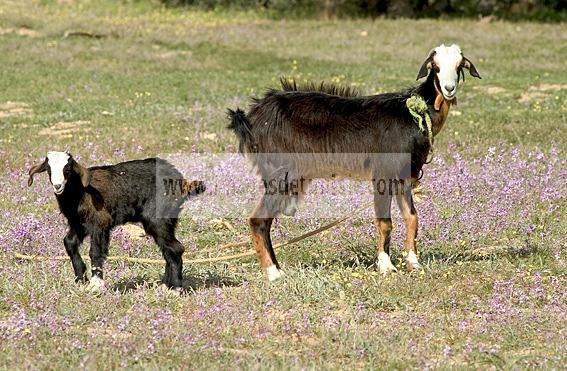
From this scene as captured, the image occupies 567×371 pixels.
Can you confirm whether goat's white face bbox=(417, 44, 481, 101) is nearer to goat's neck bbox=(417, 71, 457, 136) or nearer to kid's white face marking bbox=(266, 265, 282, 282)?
goat's neck bbox=(417, 71, 457, 136)

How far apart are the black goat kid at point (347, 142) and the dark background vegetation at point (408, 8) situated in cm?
2809

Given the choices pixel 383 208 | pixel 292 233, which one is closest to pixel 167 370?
pixel 383 208

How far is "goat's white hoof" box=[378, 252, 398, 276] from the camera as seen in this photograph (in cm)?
889

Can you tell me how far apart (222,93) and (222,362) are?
14757 millimetres

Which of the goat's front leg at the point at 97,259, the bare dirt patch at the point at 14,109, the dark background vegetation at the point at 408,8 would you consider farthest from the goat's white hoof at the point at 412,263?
the dark background vegetation at the point at 408,8

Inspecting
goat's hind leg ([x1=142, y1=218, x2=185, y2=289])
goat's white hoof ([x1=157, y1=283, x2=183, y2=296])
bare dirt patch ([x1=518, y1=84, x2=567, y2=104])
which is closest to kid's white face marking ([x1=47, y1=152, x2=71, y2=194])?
goat's hind leg ([x1=142, y1=218, x2=185, y2=289])

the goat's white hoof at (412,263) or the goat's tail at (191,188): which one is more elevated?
the goat's tail at (191,188)

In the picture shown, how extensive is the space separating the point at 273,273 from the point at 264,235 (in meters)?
0.41

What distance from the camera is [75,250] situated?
26.7ft

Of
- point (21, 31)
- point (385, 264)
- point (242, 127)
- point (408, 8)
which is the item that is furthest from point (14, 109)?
point (408, 8)

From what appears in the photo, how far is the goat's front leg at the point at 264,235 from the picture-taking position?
8.81 m

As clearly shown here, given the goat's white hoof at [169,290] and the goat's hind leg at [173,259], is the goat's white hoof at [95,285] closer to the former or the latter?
the goat's white hoof at [169,290]

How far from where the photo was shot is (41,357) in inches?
252

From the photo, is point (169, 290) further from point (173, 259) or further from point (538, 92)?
point (538, 92)
